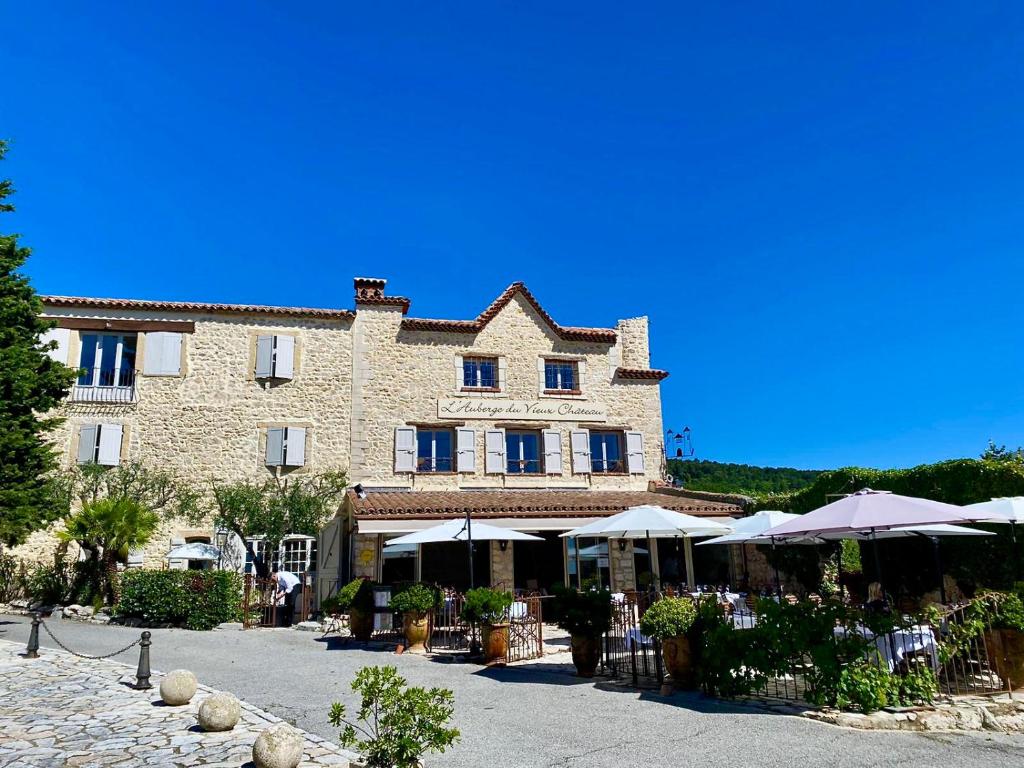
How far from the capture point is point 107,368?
2202 centimetres

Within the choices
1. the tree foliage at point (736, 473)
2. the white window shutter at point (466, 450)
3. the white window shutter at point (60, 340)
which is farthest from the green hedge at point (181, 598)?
the tree foliage at point (736, 473)

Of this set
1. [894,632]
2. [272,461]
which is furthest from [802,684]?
[272,461]

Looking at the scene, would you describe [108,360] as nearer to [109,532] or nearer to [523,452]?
[109,532]

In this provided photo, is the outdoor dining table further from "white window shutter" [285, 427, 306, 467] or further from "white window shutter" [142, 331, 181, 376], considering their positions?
"white window shutter" [142, 331, 181, 376]

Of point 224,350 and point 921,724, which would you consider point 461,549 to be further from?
point 921,724

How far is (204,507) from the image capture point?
2133 cm

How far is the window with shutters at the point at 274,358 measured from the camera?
74.7 feet

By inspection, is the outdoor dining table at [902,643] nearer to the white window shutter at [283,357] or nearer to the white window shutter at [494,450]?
the white window shutter at [494,450]

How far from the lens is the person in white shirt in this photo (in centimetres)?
1852

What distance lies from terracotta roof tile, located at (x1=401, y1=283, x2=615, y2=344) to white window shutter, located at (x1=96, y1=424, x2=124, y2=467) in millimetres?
9654

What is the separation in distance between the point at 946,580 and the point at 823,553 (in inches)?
147

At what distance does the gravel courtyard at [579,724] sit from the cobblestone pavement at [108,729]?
0.50m

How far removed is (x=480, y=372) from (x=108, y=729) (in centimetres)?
1757

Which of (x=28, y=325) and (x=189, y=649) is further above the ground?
(x=28, y=325)
